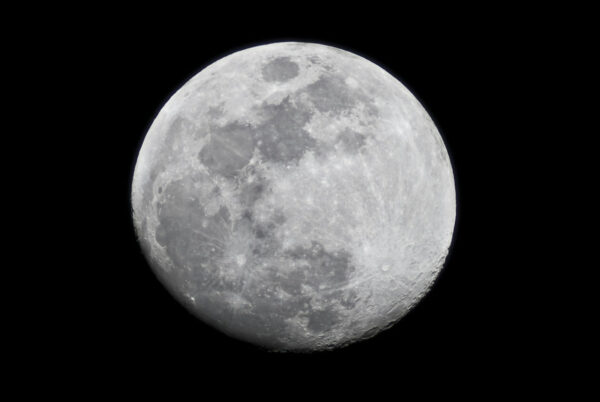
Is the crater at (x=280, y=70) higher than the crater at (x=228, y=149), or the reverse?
the crater at (x=280, y=70)

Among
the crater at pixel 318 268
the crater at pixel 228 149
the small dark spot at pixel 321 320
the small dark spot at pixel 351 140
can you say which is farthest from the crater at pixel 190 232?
the small dark spot at pixel 351 140

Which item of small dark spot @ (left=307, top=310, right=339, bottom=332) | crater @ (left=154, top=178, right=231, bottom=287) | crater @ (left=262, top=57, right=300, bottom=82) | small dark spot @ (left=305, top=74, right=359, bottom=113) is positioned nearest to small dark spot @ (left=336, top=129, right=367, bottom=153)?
small dark spot @ (left=305, top=74, right=359, bottom=113)

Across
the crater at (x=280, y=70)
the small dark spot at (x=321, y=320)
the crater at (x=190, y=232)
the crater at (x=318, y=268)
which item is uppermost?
the crater at (x=280, y=70)

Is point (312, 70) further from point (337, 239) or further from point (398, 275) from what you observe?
point (398, 275)

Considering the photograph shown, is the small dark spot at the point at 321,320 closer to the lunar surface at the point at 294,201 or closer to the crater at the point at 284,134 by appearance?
the lunar surface at the point at 294,201

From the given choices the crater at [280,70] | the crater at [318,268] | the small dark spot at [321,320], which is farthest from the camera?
the crater at [280,70]

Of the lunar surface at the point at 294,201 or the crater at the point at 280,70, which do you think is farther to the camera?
the crater at the point at 280,70

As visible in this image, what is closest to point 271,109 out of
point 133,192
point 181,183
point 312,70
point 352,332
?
point 312,70
